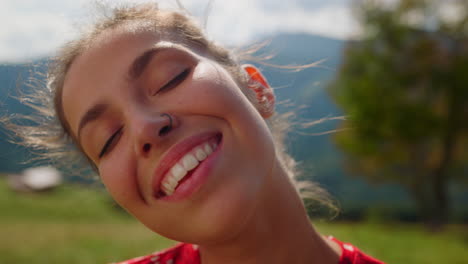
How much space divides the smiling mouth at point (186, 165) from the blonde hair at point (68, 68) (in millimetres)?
476

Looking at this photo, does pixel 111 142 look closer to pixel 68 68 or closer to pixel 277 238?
pixel 68 68

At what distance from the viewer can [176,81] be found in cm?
157

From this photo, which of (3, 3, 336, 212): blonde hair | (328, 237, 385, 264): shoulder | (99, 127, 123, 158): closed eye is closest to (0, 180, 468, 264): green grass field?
(3, 3, 336, 212): blonde hair

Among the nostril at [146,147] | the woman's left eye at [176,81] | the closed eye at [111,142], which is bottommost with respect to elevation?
the closed eye at [111,142]

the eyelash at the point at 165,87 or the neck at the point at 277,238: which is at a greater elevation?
the eyelash at the point at 165,87

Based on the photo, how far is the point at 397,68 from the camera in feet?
44.5

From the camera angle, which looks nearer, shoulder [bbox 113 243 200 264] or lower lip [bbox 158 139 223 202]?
lower lip [bbox 158 139 223 202]

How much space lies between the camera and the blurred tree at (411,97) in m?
12.9

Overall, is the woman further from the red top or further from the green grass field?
the green grass field

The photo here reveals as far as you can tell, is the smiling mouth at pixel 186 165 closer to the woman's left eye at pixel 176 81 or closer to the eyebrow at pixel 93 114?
the woman's left eye at pixel 176 81

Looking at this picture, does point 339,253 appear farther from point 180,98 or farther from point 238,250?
point 180,98

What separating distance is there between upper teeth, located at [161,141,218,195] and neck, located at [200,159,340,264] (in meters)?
0.38

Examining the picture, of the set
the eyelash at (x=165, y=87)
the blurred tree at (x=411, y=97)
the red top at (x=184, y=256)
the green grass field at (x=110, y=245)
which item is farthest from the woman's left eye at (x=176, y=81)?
the blurred tree at (x=411, y=97)

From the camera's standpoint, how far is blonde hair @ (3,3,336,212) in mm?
1760
